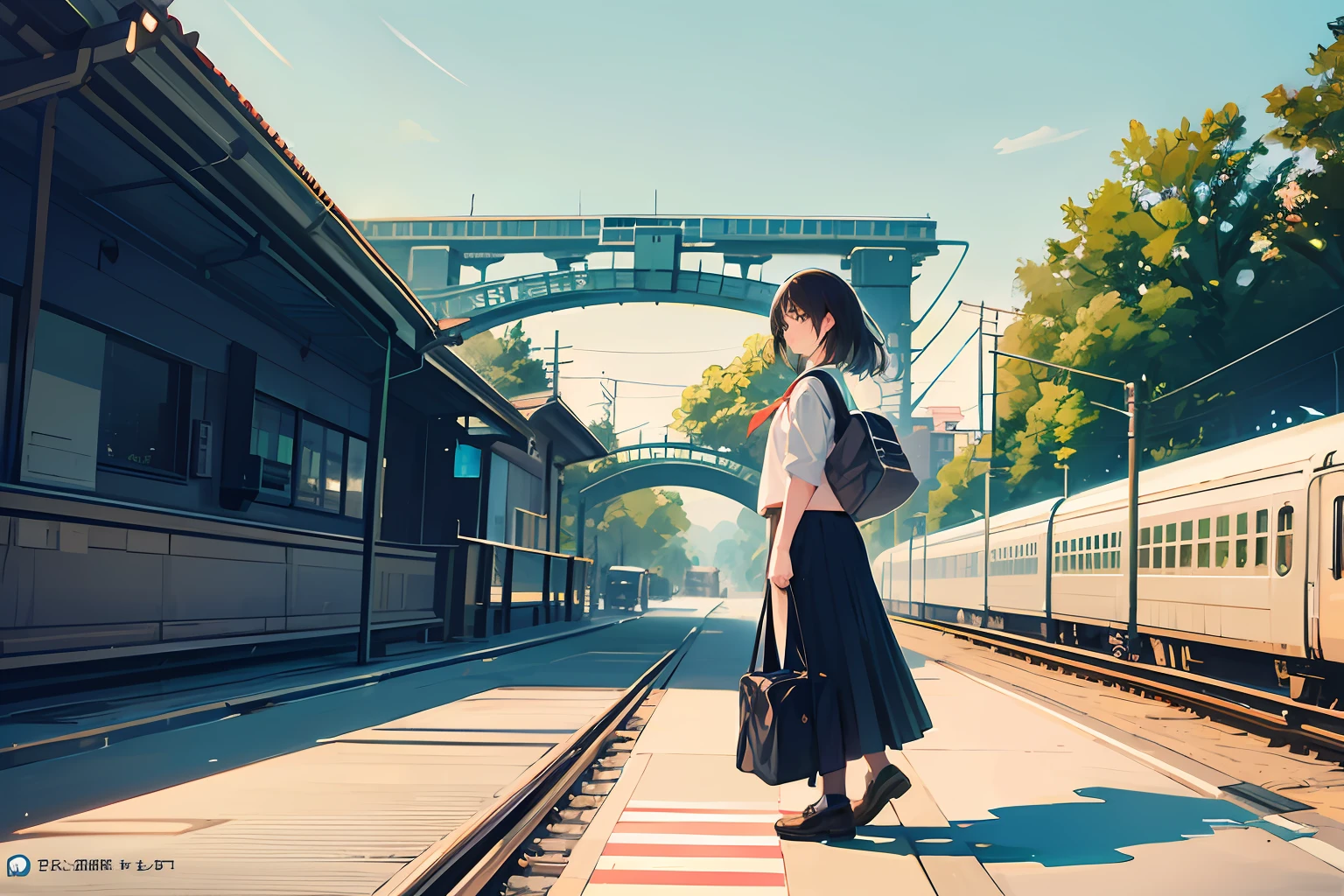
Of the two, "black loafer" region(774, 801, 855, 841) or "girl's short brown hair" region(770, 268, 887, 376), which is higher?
"girl's short brown hair" region(770, 268, 887, 376)

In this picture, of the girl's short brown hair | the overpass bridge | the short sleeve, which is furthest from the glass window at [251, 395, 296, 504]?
the overpass bridge

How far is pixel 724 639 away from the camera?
2542 centimetres

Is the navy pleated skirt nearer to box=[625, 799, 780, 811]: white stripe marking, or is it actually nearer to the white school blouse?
the white school blouse

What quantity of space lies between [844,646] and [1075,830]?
1531mm

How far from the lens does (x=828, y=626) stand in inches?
184

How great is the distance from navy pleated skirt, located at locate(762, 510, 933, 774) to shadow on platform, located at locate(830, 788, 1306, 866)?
1.54 feet

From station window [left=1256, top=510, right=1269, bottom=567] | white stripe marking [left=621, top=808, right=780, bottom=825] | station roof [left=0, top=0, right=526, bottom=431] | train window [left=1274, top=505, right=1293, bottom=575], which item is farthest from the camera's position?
station window [left=1256, top=510, right=1269, bottom=567]

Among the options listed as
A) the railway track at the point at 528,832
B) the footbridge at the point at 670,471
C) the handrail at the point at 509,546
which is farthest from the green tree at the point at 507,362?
the railway track at the point at 528,832

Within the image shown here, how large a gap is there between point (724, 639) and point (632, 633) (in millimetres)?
4632

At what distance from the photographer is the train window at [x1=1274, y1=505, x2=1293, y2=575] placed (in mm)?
13336

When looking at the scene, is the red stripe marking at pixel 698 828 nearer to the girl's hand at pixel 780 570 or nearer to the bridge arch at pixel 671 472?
the girl's hand at pixel 780 570

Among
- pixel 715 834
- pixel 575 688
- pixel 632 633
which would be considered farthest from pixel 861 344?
pixel 632 633

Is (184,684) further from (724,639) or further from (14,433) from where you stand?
(724,639)

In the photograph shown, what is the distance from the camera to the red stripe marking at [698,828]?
4973 millimetres
